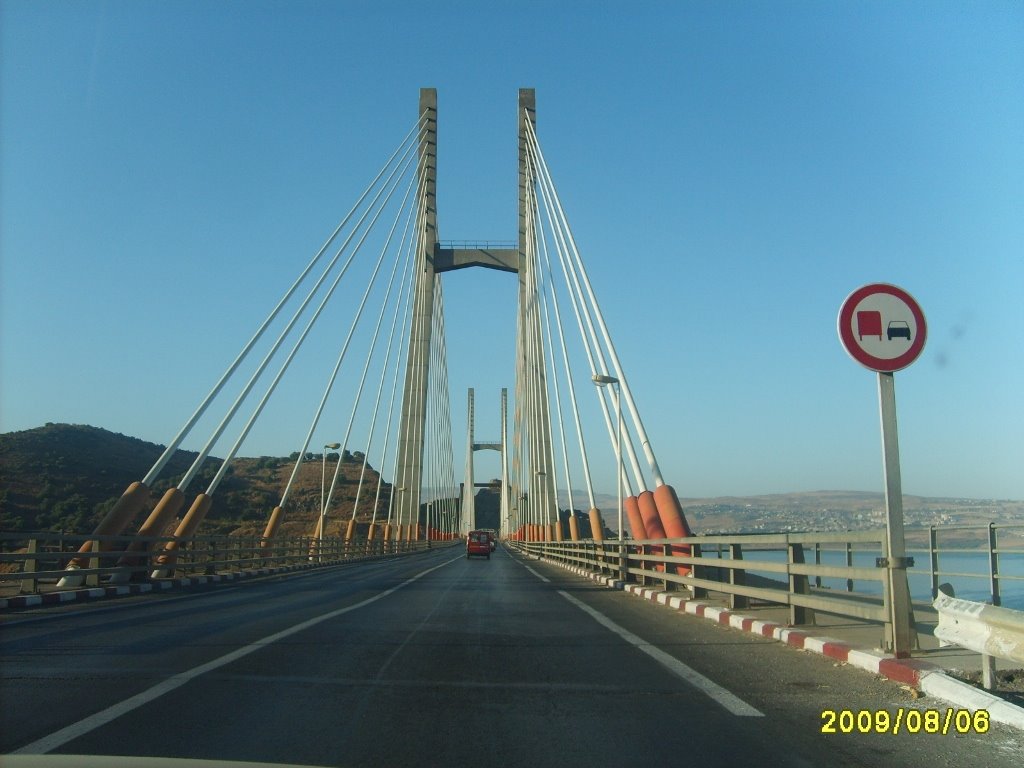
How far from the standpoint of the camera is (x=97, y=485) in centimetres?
4825

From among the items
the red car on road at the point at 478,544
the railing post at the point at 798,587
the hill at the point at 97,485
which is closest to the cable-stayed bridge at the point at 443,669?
the railing post at the point at 798,587

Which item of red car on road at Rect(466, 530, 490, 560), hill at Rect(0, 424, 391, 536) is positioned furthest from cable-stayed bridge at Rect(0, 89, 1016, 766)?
red car on road at Rect(466, 530, 490, 560)

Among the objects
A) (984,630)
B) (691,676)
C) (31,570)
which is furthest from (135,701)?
(31,570)

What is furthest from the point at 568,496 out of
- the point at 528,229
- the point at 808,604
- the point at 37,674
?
the point at 37,674

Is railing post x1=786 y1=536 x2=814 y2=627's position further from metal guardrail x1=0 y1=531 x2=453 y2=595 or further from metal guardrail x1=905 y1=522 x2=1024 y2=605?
metal guardrail x1=0 y1=531 x2=453 y2=595

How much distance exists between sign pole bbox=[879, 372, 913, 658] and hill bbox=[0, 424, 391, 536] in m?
35.2

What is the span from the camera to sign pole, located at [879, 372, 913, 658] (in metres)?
7.34

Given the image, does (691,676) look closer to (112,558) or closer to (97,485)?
(112,558)

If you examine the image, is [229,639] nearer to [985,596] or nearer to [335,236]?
[985,596]

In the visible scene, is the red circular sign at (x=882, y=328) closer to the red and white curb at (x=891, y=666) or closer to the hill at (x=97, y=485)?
the red and white curb at (x=891, y=666)

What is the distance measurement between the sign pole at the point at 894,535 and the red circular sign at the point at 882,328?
0.74 feet

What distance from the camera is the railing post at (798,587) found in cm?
991

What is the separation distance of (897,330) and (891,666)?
277 cm

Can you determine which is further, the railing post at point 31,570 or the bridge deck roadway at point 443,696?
the railing post at point 31,570
